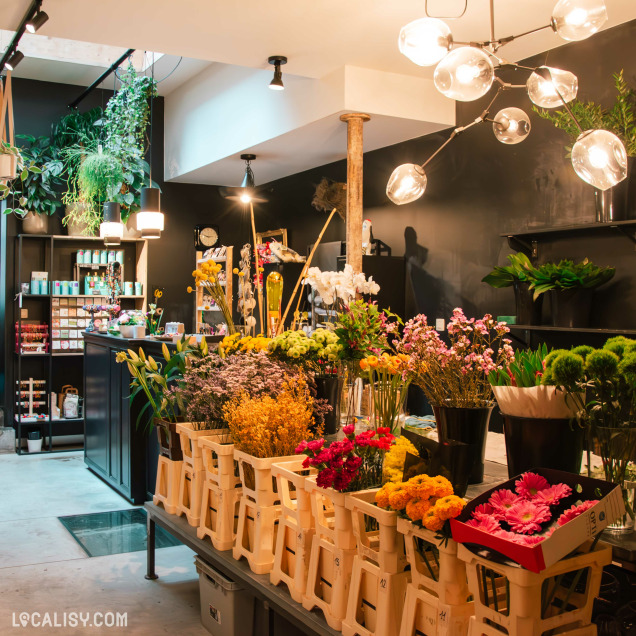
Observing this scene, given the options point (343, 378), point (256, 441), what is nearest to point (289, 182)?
point (343, 378)

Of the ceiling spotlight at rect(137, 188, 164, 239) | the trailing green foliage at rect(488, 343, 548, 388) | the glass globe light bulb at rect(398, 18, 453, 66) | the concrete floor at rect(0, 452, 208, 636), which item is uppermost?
the ceiling spotlight at rect(137, 188, 164, 239)

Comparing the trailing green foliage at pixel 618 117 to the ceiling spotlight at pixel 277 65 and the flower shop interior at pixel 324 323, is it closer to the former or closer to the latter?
the flower shop interior at pixel 324 323

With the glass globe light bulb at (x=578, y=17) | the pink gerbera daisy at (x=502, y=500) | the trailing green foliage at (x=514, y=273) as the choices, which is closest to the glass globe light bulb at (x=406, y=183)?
the glass globe light bulb at (x=578, y=17)

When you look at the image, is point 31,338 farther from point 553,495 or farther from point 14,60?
point 553,495

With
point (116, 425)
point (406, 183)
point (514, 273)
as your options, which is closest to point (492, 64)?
point (406, 183)

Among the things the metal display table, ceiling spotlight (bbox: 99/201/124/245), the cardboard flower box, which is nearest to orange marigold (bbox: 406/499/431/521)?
the cardboard flower box

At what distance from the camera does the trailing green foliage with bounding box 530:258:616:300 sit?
14.5 feet

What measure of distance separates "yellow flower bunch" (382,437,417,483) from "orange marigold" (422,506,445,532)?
309 mm

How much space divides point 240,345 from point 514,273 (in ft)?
6.82

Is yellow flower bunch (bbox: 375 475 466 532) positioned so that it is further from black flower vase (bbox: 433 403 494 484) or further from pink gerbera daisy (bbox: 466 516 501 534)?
black flower vase (bbox: 433 403 494 484)

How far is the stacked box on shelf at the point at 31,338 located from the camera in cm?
782

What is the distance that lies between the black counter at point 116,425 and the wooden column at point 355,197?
5.53ft

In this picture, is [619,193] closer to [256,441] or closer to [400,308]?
[400,308]

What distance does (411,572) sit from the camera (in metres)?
2.05
